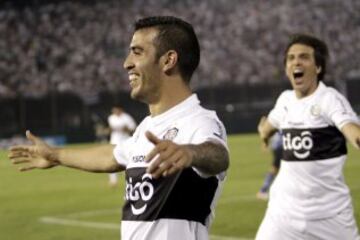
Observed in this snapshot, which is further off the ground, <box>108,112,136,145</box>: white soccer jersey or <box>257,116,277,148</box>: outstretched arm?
<box>257,116,277,148</box>: outstretched arm

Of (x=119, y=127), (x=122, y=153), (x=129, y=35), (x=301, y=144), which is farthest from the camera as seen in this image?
(x=129, y=35)

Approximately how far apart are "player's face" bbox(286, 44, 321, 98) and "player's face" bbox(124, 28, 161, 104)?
136 inches

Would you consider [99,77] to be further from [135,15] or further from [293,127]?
[293,127]

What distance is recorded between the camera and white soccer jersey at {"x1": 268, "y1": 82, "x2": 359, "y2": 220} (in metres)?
7.28

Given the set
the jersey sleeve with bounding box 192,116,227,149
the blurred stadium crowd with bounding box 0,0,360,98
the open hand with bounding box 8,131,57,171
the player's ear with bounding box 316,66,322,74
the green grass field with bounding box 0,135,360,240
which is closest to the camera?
the jersey sleeve with bounding box 192,116,227,149

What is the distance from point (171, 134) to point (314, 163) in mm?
3340

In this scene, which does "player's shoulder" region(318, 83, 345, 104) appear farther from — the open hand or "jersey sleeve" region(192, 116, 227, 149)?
"jersey sleeve" region(192, 116, 227, 149)

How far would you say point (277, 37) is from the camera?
1818 inches

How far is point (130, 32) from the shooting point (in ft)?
148

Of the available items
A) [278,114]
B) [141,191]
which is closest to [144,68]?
[141,191]

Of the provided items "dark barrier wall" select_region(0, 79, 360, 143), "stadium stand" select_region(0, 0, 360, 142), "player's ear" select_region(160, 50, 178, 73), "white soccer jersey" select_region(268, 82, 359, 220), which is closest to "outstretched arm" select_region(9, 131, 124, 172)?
"player's ear" select_region(160, 50, 178, 73)

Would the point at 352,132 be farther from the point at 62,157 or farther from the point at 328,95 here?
the point at 62,157

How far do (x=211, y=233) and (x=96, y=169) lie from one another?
292 inches

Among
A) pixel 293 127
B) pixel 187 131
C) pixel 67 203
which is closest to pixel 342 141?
pixel 293 127
